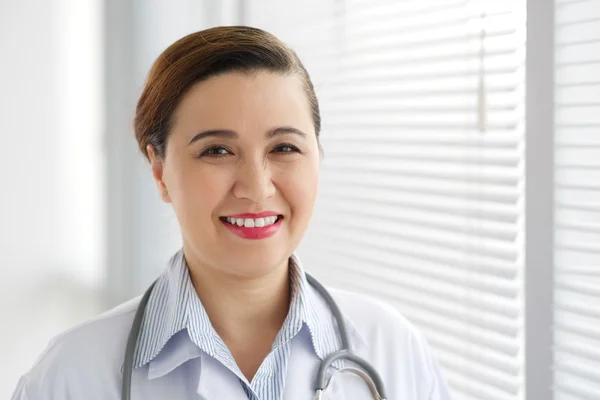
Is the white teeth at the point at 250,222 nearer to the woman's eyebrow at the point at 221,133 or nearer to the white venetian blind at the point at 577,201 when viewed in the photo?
the woman's eyebrow at the point at 221,133

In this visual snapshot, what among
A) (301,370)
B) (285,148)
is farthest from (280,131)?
(301,370)

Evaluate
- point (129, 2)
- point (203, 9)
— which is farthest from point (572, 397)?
point (129, 2)

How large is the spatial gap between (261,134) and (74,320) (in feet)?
Result: 5.63

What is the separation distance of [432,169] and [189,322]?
746 mm

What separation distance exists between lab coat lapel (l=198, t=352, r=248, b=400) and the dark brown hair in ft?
1.22

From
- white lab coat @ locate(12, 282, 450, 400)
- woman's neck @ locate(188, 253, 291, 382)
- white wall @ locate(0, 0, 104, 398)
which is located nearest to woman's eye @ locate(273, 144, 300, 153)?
woman's neck @ locate(188, 253, 291, 382)

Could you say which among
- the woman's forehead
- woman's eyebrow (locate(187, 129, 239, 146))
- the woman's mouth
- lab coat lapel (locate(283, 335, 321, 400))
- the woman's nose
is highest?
the woman's forehead

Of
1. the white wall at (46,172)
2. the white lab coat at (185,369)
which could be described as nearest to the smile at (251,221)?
the white lab coat at (185,369)

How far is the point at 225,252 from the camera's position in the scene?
116 centimetres

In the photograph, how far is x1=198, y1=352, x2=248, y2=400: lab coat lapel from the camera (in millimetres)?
1128

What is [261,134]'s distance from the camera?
1.14 m

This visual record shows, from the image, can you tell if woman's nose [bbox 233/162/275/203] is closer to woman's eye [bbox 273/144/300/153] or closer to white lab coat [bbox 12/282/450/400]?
woman's eye [bbox 273/144/300/153]

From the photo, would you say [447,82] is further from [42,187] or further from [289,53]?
[42,187]

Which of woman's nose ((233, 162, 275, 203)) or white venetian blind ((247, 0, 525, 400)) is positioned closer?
woman's nose ((233, 162, 275, 203))
